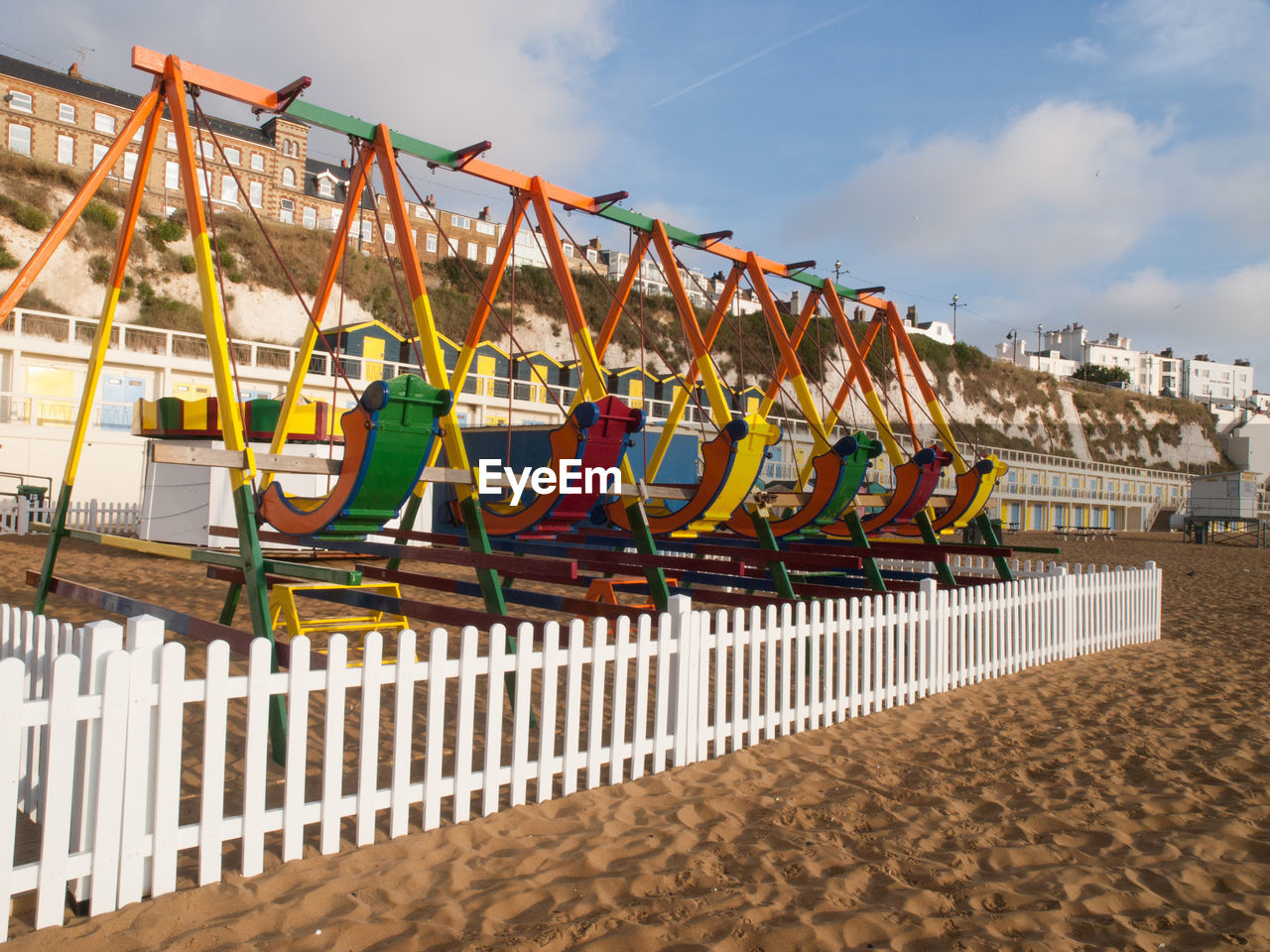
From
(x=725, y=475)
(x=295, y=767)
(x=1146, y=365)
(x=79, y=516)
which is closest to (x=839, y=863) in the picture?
(x=295, y=767)

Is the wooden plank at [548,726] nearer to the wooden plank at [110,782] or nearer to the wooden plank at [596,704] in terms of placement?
the wooden plank at [596,704]

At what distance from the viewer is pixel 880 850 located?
3744mm

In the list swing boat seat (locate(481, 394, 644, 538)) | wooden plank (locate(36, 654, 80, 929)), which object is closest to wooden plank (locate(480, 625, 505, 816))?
wooden plank (locate(36, 654, 80, 929))

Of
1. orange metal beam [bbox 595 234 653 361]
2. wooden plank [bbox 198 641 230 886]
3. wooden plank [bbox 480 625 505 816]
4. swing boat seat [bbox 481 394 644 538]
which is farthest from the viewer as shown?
orange metal beam [bbox 595 234 653 361]

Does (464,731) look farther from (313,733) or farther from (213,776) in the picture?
(313,733)

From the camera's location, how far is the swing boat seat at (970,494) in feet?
34.7

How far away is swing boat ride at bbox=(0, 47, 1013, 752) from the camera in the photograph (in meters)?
5.11

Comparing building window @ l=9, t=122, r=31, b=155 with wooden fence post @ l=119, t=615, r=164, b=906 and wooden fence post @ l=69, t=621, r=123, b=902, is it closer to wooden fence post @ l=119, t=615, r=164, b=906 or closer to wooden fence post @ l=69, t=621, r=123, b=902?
wooden fence post @ l=69, t=621, r=123, b=902

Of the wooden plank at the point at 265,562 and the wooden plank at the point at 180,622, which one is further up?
the wooden plank at the point at 265,562

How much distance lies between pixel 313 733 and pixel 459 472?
185cm

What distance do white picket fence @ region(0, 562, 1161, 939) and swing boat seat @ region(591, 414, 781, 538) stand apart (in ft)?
5.03

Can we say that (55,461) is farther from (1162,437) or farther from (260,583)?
(1162,437)

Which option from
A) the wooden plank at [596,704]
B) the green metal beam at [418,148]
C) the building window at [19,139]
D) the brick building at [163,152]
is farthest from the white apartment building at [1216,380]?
the wooden plank at [596,704]

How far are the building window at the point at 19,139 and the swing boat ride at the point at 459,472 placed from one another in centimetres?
5044
